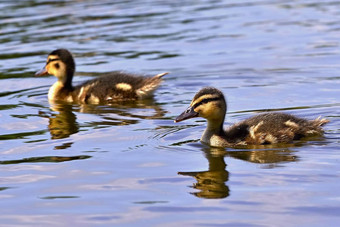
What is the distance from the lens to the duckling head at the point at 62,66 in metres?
11.2

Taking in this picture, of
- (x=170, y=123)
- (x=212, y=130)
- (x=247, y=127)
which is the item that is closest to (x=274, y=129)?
(x=247, y=127)

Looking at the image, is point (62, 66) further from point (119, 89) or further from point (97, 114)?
point (97, 114)

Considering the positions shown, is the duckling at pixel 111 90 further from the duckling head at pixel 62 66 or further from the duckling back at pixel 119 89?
the duckling head at pixel 62 66

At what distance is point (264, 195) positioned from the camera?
6.00 metres

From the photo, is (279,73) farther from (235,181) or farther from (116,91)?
(235,181)

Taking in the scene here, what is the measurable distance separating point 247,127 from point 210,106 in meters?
0.39

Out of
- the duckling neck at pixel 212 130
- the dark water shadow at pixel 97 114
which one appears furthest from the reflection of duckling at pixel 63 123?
the duckling neck at pixel 212 130

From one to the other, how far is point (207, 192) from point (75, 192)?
39.0 inches

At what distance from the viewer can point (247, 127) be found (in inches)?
305

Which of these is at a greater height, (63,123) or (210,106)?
(210,106)

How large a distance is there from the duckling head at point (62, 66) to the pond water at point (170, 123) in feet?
1.66

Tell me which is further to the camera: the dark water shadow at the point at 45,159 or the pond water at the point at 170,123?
the dark water shadow at the point at 45,159

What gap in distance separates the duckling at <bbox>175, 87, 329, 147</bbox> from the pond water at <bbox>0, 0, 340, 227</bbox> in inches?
5.6

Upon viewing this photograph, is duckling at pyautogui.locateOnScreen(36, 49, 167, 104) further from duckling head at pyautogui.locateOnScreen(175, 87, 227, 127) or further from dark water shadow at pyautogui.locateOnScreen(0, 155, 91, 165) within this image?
dark water shadow at pyautogui.locateOnScreen(0, 155, 91, 165)
